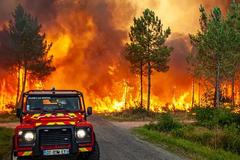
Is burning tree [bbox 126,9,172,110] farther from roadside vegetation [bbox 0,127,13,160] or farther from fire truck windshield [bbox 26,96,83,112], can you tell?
fire truck windshield [bbox 26,96,83,112]

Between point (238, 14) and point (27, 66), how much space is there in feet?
113

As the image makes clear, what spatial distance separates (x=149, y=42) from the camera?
5053cm

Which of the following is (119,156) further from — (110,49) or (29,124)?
(110,49)

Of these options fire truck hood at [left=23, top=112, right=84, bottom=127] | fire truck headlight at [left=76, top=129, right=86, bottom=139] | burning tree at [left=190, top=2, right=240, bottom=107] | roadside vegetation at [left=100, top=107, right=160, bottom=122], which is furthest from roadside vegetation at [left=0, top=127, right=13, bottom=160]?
burning tree at [left=190, top=2, right=240, bottom=107]

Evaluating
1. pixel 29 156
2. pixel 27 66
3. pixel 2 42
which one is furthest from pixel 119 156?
pixel 2 42

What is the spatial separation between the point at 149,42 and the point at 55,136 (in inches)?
1507

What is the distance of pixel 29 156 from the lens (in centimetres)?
1303

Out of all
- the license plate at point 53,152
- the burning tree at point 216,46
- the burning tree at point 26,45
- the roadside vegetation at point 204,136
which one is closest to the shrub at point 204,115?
the roadside vegetation at point 204,136

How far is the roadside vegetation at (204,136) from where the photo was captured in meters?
19.0

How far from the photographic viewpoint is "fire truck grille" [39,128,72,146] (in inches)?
517

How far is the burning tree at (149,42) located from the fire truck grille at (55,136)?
121 ft

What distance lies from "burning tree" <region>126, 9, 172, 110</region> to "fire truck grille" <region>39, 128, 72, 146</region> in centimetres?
3685

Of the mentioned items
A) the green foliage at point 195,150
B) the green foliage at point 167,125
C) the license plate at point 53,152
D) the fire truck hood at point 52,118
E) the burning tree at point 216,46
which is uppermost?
the burning tree at point 216,46

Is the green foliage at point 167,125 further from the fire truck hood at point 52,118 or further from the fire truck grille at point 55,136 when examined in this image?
the fire truck grille at point 55,136
